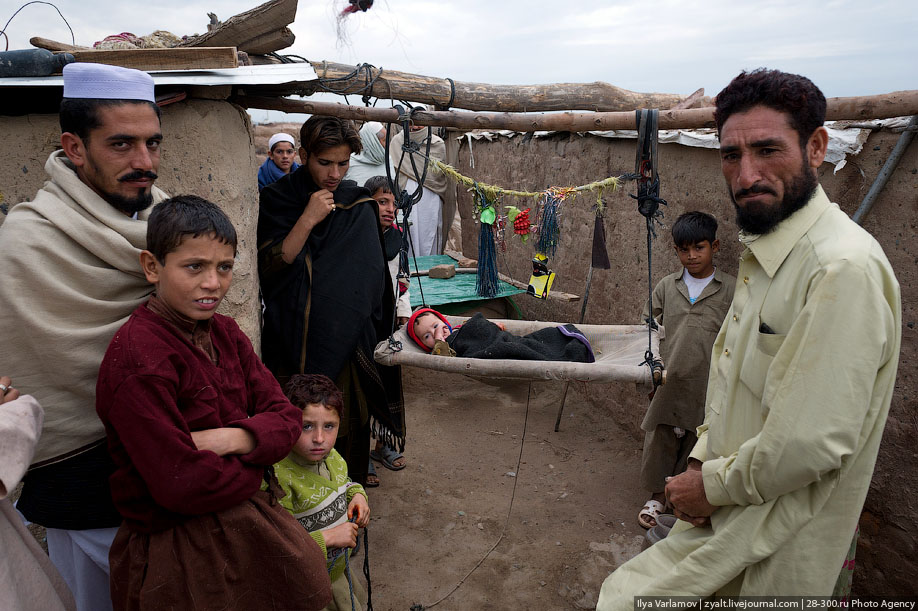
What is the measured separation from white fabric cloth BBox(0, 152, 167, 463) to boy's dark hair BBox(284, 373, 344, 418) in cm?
65

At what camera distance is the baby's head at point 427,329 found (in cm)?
339

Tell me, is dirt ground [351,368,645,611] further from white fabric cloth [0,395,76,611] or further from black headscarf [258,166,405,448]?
white fabric cloth [0,395,76,611]

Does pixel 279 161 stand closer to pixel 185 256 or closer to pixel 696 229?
pixel 696 229

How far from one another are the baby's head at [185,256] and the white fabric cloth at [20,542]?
0.41 m

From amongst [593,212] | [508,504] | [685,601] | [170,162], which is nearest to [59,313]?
[170,162]

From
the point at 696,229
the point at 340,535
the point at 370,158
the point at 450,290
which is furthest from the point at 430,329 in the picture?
the point at 370,158

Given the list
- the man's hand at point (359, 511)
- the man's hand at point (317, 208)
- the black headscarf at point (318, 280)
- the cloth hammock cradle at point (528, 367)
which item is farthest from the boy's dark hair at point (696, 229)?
the man's hand at point (359, 511)

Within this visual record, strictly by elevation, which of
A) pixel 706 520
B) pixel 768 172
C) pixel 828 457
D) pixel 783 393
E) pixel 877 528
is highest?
pixel 768 172

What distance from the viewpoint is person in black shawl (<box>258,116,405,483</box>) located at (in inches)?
104

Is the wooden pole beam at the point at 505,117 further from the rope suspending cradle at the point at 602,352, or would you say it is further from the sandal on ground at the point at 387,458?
the sandal on ground at the point at 387,458

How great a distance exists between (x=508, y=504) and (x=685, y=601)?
232cm

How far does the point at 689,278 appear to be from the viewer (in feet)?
11.0

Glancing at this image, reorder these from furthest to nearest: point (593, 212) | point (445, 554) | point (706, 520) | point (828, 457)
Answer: point (593, 212), point (445, 554), point (706, 520), point (828, 457)

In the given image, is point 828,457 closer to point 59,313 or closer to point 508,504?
point 59,313
